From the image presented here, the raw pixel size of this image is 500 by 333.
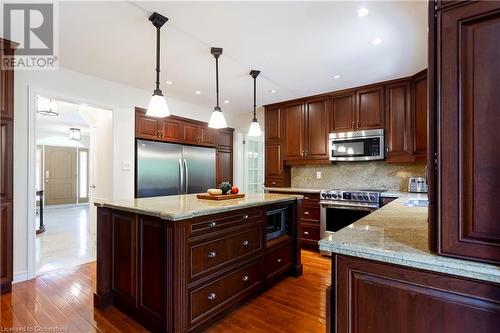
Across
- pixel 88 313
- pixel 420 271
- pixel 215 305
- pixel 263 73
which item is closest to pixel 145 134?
pixel 263 73

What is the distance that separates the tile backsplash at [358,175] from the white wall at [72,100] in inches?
96.1

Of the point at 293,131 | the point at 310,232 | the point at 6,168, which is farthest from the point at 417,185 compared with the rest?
the point at 6,168

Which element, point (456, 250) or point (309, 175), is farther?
point (309, 175)

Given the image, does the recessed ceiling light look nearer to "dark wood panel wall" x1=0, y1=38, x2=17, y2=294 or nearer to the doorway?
"dark wood panel wall" x1=0, y1=38, x2=17, y2=294

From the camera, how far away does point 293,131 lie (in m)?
4.47

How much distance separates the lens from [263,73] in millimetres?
3277

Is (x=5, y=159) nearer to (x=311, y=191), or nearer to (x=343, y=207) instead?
(x=311, y=191)

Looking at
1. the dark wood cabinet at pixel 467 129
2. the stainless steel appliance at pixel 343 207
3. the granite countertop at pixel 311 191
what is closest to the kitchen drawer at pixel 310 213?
the stainless steel appliance at pixel 343 207

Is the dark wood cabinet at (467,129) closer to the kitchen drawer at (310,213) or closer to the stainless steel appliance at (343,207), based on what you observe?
the stainless steel appliance at (343,207)

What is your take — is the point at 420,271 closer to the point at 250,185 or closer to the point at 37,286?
the point at 37,286

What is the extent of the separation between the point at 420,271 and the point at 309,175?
149 inches

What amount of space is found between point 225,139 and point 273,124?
1209 mm

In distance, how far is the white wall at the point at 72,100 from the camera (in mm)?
2758

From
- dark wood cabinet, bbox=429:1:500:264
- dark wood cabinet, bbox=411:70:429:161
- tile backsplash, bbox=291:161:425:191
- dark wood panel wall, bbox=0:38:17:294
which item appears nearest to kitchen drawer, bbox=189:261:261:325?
dark wood cabinet, bbox=429:1:500:264
